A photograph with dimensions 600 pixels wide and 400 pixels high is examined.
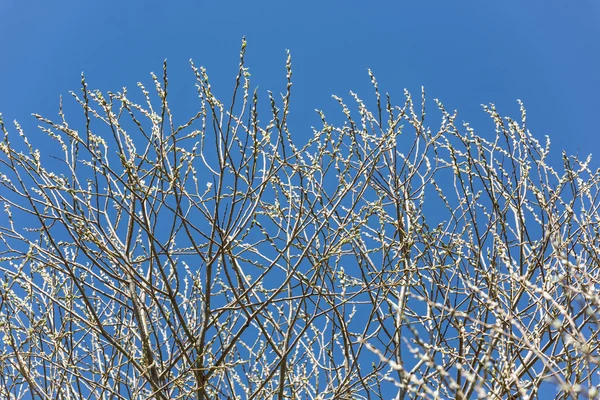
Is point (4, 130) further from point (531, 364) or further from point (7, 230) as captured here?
point (531, 364)

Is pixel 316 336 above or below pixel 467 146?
below

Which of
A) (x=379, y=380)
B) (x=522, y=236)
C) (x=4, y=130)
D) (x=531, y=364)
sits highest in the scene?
(x=4, y=130)

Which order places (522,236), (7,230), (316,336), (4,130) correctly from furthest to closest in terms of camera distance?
(316,336) → (522,236) → (7,230) → (4,130)

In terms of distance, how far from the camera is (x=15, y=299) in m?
3.55

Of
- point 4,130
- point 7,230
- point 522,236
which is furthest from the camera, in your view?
point 522,236

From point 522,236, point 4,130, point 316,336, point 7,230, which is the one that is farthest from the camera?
point 316,336

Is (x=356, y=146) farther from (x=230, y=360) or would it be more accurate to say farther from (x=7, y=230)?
(x=7, y=230)

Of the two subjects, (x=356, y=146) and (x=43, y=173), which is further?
(x=356, y=146)

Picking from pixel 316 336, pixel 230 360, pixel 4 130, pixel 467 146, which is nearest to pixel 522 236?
pixel 467 146

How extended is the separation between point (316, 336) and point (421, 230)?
39.4 inches

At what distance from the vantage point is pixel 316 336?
3744 mm

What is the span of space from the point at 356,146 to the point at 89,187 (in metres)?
1.70

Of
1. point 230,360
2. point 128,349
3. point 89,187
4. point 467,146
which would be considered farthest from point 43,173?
point 467,146

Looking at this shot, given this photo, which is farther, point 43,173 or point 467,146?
point 467,146
